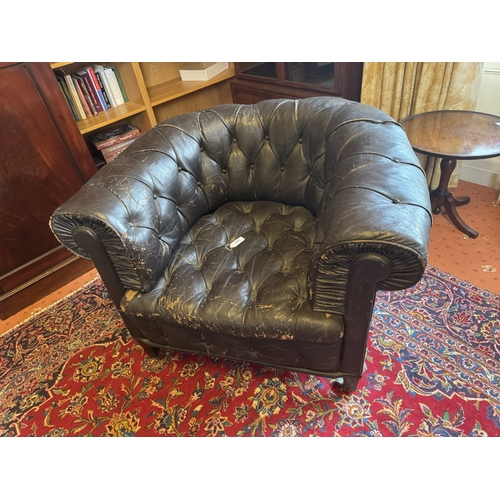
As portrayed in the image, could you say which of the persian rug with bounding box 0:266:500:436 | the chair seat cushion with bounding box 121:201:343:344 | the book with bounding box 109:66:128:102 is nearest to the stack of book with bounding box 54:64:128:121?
the book with bounding box 109:66:128:102

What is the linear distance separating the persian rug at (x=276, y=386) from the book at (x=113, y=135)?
Result: 1.07 meters

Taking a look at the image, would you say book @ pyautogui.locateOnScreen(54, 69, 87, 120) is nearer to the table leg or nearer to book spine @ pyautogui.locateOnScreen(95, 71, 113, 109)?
book spine @ pyautogui.locateOnScreen(95, 71, 113, 109)

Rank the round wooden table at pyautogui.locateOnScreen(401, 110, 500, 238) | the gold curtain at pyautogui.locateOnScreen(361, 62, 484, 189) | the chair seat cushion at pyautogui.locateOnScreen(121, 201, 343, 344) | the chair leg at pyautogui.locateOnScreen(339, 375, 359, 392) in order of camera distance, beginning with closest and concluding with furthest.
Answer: the chair seat cushion at pyautogui.locateOnScreen(121, 201, 343, 344), the chair leg at pyautogui.locateOnScreen(339, 375, 359, 392), the round wooden table at pyautogui.locateOnScreen(401, 110, 500, 238), the gold curtain at pyautogui.locateOnScreen(361, 62, 484, 189)

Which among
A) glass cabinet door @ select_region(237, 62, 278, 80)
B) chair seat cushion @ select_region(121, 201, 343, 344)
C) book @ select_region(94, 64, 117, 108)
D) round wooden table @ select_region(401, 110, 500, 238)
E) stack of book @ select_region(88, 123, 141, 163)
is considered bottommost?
chair seat cushion @ select_region(121, 201, 343, 344)

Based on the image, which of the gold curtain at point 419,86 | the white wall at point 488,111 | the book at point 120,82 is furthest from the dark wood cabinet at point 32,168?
the white wall at point 488,111

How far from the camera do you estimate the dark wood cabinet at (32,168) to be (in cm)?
157

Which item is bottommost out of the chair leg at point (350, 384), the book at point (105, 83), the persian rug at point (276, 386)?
the persian rug at point (276, 386)

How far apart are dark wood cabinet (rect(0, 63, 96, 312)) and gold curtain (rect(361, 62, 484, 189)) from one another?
1514 mm

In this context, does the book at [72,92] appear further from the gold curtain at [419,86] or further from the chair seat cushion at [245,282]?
the gold curtain at [419,86]

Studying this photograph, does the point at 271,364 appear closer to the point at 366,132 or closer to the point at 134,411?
the point at 134,411

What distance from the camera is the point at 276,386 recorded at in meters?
1.38

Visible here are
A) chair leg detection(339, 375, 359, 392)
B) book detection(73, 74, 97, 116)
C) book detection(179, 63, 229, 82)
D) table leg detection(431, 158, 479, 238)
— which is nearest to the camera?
chair leg detection(339, 375, 359, 392)

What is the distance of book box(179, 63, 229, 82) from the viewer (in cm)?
235

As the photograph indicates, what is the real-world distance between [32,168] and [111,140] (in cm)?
52
